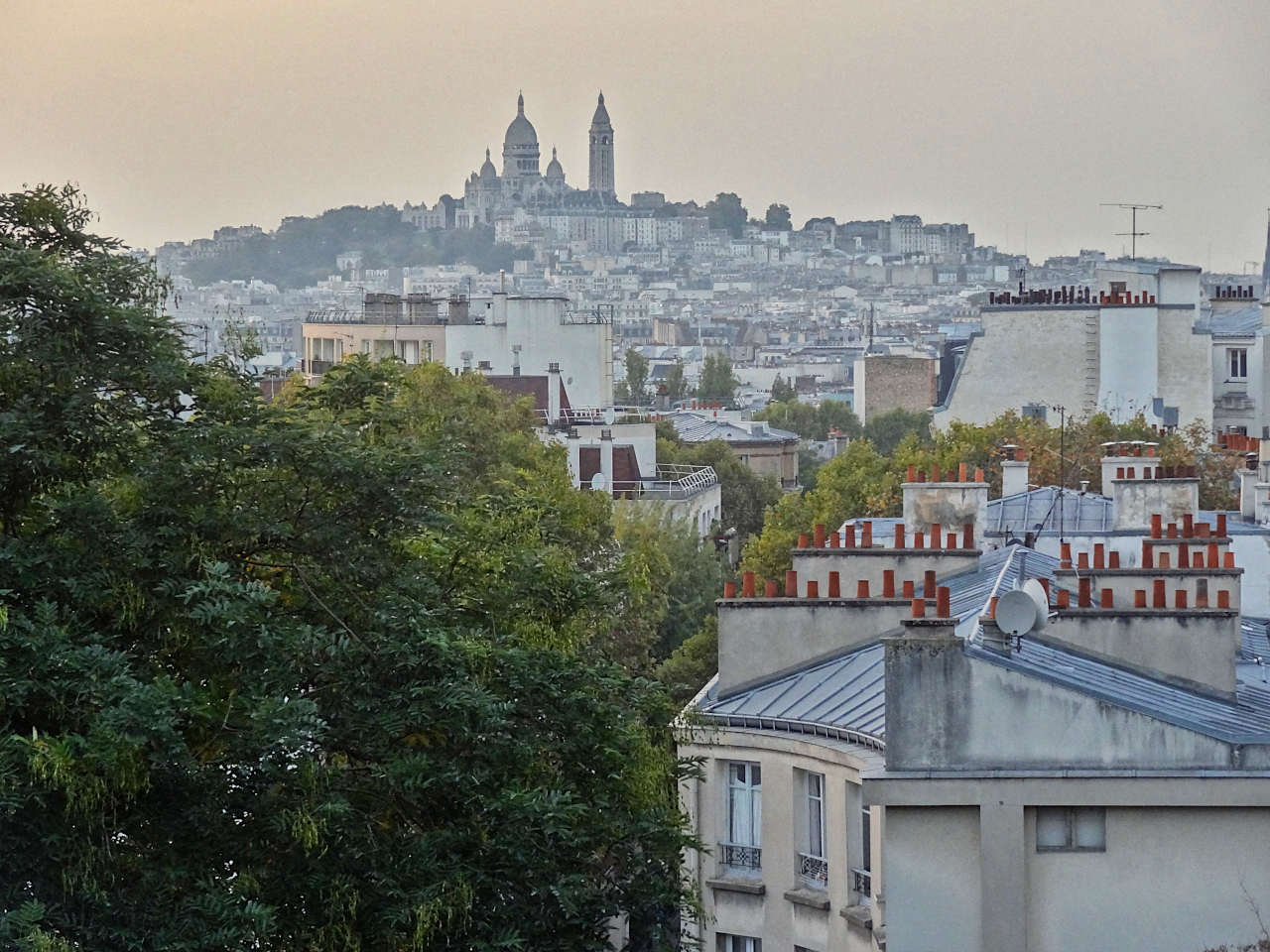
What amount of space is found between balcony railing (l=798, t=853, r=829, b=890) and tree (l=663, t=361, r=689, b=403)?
5016 inches

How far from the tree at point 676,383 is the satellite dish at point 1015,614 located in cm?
13048

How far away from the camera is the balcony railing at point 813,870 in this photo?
17.4 m

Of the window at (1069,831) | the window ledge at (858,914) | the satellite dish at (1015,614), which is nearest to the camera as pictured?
the window at (1069,831)

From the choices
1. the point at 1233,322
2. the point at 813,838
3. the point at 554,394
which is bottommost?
the point at 813,838

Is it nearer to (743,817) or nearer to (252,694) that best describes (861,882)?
(743,817)

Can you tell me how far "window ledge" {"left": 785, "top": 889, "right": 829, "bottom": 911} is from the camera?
17297mm

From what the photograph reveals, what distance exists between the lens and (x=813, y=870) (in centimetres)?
1755

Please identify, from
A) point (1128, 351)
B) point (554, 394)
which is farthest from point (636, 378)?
point (1128, 351)

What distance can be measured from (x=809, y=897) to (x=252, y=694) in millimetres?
5134

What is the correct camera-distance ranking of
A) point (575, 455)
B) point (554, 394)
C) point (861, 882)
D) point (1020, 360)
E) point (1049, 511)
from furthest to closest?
point (554, 394) < point (1020, 360) < point (575, 455) < point (1049, 511) < point (861, 882)

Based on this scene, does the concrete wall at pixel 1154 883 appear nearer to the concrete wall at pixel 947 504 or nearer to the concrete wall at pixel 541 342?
the concrete wall at pixel 947 504

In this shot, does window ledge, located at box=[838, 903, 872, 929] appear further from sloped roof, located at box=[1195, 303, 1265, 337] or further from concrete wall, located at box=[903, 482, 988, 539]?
sloped roof, located at box=[1195, 303, 1265, 337]

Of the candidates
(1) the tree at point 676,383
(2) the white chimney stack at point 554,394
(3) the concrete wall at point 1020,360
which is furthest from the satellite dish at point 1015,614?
(1) the tree at point 676,383

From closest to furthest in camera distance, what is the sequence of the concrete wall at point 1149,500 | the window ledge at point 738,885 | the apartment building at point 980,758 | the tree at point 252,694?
the tree at point 252,694 → the apartment building at point 980,758 → the window ledge at point 738,885 → the concrete wall at point 1149,500
